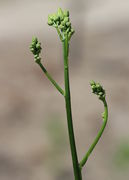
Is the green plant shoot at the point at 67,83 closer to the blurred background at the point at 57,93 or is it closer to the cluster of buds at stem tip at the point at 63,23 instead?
the cluster of buds at stem tip at the point at 63,23

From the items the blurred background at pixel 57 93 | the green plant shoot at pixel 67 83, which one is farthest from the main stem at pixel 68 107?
the blurred background at pixel 57 93

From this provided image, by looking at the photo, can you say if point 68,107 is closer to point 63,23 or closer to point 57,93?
point 63,23

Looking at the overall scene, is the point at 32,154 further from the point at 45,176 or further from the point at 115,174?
the point at 115,174

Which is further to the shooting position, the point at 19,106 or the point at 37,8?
the point at 37,8

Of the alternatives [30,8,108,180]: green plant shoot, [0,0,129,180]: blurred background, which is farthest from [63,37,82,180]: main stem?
[0,0,129,180]: blurred background

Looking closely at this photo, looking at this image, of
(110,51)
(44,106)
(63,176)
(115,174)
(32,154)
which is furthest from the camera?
(110,51)

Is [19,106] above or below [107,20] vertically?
below

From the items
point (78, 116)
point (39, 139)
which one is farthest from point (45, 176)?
point (78, 116)

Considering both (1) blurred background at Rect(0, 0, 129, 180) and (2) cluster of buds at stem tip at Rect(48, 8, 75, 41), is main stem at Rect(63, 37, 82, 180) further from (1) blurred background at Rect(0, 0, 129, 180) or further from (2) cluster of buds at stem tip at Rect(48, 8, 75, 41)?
(1) blurred background at Rect(0, 0, 129, 180)
